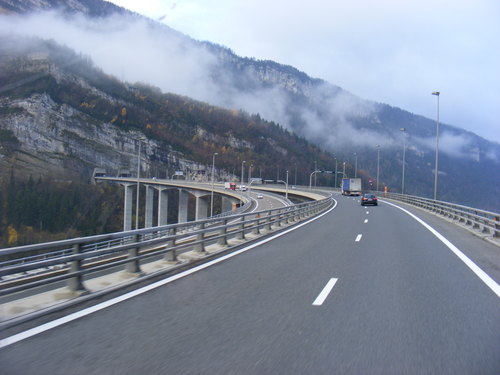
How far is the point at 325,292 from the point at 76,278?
4075 mm

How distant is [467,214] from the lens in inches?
910

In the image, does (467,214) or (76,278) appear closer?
(76,278)

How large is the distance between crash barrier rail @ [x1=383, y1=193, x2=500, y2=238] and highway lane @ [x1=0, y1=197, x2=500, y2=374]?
29.8ft

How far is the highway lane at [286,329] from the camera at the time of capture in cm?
423

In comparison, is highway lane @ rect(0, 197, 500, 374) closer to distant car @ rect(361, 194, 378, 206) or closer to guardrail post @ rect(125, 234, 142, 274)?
guardrail post @ rect(125, 234, 142, 274)

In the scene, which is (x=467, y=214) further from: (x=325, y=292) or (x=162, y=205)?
(x=162, y=205)

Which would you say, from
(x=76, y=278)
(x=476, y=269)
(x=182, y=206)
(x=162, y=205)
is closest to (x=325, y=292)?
(x=76, y=278)

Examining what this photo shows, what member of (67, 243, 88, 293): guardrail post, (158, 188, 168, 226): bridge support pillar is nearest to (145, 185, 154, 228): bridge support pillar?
(158, 188, 168, 226): bridge support pillar

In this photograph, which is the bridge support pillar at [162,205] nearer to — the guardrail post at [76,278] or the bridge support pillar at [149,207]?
the bridge support pillar at [149,207]

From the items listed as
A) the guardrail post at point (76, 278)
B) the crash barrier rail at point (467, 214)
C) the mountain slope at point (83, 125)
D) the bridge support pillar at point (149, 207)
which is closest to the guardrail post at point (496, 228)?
the crash barrier rail at point (467, 214)

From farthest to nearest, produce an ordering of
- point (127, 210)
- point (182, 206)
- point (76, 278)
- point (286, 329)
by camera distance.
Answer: point (182, 206) → point (127, 210) → point (76, 278) → point (286, 329)

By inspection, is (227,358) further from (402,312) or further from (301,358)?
(402,312)

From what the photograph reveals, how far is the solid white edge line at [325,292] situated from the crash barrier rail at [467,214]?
10891 mm

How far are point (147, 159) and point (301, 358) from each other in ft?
520
